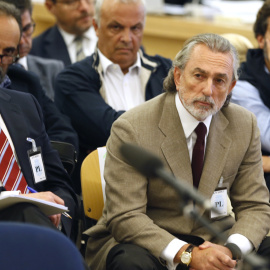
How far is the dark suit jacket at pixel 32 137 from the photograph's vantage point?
253 cm

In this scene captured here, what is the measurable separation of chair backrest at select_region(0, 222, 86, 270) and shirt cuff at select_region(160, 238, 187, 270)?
673 mm

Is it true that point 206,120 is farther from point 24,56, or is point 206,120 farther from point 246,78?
point 24,56

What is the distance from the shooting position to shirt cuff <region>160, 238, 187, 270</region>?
236cm

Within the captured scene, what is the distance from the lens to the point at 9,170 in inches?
97.2

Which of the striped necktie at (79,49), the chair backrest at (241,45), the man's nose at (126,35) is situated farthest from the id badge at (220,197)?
the striped necktie at (79,49)

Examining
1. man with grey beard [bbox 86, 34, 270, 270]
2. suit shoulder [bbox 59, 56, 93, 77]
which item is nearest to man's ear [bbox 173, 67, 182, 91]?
man with grey beard [bbox 86, 34, 270, 270]

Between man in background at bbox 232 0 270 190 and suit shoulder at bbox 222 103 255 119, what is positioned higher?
suit shoulder at bbox 222 103 255 119

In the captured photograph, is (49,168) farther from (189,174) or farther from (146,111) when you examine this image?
(189,174)

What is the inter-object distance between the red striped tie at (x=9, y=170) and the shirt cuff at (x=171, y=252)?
0.62 meters

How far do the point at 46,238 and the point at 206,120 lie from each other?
1.09 m

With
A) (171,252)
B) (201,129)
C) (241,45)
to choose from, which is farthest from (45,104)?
(241,45)

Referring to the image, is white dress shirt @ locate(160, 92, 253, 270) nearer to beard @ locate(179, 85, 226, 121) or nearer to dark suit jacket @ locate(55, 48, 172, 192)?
beard @ locate(179, 85, 226, 121)

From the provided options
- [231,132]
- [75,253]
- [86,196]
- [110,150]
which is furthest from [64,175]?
[75,253]

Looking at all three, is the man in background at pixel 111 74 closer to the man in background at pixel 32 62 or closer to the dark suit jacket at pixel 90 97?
the dark suit jacket at pixel 90 97
